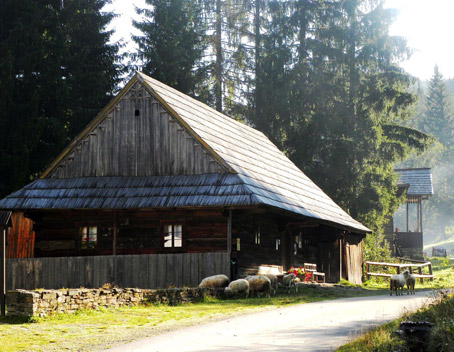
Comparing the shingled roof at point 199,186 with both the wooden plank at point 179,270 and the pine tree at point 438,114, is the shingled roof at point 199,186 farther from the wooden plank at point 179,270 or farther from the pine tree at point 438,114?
the pine tree at point 438,114

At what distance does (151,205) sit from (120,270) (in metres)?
2.20

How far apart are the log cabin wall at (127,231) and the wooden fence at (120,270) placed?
1.91 meters

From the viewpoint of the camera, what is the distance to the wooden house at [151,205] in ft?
70.7

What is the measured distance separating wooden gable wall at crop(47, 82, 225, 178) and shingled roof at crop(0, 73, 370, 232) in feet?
0.83

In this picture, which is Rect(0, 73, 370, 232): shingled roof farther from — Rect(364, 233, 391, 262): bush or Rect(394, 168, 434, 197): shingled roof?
Rect(394, 168, 434, 197): shingled roof

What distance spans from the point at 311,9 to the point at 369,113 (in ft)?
26.4

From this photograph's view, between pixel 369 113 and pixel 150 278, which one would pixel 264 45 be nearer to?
pixel 369 113

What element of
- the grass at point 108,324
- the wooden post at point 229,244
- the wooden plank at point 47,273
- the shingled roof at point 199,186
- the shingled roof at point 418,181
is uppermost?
the shingled roof at point 418,181

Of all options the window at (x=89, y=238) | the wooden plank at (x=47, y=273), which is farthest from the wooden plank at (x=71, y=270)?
the window at (x=89, y=238)

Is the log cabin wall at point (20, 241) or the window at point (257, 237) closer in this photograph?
the window at point (257, 237)

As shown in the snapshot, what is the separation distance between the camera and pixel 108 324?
13578 mm

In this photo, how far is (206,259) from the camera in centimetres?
2103

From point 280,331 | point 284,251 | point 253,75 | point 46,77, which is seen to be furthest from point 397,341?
point 253,75

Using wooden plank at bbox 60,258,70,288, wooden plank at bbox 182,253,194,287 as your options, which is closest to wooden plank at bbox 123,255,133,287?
wooden plank at bbox 182,253,194,287
